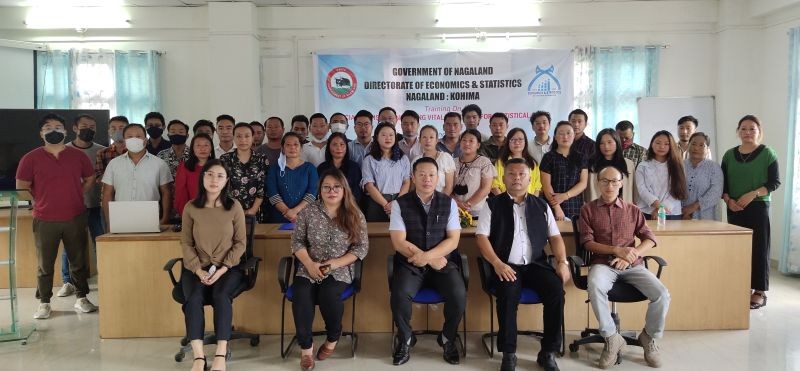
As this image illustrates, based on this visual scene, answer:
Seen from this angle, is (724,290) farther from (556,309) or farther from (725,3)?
(725,3)

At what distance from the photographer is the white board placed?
6383 millimetres

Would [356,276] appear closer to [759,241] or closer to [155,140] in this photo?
[155,140]

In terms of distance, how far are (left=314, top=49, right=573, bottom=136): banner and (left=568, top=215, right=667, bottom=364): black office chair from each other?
3.31 metres

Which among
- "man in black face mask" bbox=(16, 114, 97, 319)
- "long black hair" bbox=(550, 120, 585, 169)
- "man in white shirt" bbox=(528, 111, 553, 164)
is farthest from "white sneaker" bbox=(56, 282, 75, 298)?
"long black hair" bbox=(550, 120, 585, 169)

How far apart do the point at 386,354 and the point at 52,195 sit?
9.30 ft

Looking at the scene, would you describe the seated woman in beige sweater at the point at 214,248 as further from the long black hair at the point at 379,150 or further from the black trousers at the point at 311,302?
the long black hair at the point at 379,150

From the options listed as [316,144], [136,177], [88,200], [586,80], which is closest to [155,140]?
[88,200]

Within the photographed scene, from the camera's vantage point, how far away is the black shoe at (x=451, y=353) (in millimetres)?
3168

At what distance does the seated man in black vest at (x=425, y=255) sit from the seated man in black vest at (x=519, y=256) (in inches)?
8.2

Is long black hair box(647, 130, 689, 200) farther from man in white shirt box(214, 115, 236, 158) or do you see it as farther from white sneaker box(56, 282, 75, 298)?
white sneaker box(56, 282, 75, 298)

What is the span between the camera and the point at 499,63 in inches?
254

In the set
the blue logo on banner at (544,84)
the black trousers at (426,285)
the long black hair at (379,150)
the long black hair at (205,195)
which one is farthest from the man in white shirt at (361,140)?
the blue logo on banner at (544,84)

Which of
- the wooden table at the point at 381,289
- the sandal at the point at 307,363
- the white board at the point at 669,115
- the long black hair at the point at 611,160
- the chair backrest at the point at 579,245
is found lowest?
the sandal at the point at 307,363

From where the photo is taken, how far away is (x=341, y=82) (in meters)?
6.47
